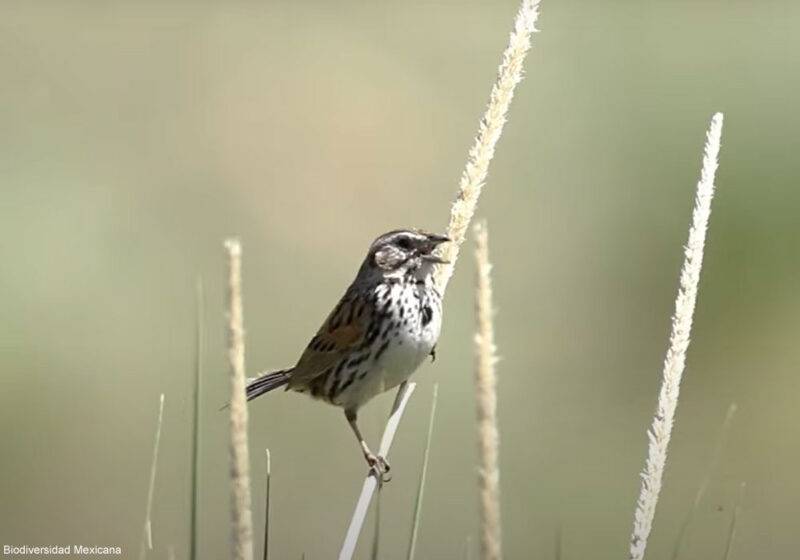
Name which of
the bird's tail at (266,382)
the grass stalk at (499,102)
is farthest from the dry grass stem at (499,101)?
the bird's tail at (266,382)

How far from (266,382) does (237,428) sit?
9.19 ft

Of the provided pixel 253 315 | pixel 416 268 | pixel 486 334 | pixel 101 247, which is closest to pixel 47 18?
pixel 101 247

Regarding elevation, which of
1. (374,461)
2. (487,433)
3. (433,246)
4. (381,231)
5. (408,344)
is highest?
(381,231)

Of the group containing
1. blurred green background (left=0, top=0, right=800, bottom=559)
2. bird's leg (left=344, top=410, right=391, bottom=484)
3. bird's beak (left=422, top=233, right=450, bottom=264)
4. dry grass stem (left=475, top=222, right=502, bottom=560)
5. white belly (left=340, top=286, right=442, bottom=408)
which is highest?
blurred green background (left=0, top=0, right=800, bottom=559)

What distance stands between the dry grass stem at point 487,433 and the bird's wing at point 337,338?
2668 millimetres

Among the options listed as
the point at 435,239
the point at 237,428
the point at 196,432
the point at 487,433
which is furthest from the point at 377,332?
the point at 487,433

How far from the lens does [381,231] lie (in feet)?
30.9

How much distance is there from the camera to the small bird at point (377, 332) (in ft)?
14.2

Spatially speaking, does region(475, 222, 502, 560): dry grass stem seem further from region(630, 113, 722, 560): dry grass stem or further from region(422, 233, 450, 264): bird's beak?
region(422, 233, 450, 264): bird's beak

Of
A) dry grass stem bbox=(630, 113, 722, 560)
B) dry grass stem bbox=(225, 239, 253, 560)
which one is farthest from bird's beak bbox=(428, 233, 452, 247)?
dry grass stem bbox=(225, 239, 253, 560)

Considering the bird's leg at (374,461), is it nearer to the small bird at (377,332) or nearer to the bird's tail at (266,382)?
the small bird at (377,332)

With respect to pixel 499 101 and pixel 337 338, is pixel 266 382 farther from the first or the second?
pixel 499 101

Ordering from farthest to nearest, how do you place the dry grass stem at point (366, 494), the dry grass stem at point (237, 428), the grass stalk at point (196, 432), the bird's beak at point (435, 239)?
the bird's beak at point (435, 239)
the dry grass stem at point (366, 494)
the grass stalk at point (196, 432)
the dry grass stem at point (237, 428)

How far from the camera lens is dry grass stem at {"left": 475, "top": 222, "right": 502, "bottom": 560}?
1.83 metres
